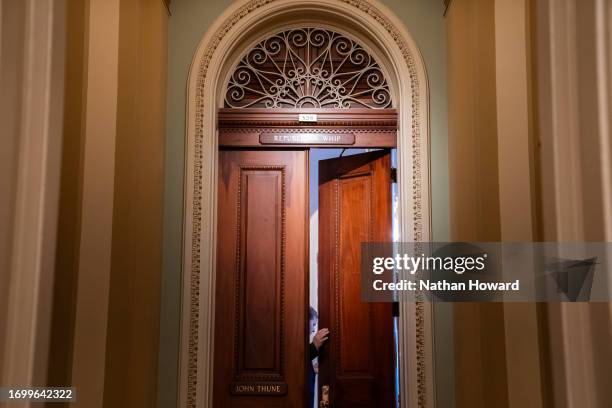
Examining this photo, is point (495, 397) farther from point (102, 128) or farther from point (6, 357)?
point (102, 128)

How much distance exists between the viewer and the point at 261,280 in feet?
10.8

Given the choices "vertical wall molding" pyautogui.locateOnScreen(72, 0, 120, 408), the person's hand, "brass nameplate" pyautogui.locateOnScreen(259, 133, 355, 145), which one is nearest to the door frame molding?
"brass nameplate" pyautogui.locateOnScreen(259, 133, 355, 145)

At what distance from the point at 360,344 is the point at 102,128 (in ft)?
6.34

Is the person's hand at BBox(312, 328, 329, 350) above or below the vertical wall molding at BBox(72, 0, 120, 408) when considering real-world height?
below

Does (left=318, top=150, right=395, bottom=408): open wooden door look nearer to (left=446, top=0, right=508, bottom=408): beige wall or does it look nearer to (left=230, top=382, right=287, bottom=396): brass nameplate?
(left=230, top=382, right=287, bottom=396): brass nameplate

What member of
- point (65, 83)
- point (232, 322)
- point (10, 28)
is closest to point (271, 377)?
point (232, 322)

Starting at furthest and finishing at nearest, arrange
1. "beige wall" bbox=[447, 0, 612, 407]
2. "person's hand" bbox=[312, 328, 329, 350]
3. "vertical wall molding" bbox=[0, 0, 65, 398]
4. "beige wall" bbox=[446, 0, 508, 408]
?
"person's hand" bbox=[312, 328, 329, 350], "beige wall" bbox=[446, 0, 508, 408], "vertical wall molding" bbox=[0, 0, 65, 398], "beige wall" bbox=[447, 0, 612, 407]

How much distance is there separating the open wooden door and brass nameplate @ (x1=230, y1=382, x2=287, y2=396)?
0.94 ft

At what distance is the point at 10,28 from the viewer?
6.59ft

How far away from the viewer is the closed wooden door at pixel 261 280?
3.21m

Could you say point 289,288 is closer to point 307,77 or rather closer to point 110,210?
point 110,210

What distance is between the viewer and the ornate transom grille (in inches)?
136

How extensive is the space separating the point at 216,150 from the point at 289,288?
952 mm

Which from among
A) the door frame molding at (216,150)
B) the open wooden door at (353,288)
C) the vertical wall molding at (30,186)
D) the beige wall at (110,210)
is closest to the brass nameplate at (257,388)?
the door frame molding at (216,150)
